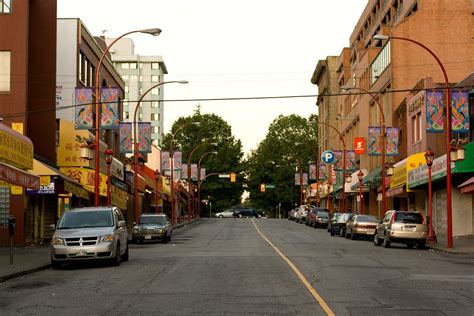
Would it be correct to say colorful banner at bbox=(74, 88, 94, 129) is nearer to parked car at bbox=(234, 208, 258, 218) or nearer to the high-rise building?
parked car at bbox=(234, 208, 258, 218)

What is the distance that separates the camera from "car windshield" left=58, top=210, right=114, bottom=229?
21.4 meters

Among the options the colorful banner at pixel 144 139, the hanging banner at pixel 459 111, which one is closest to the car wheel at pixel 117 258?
the hanging banner at pixel 459 111

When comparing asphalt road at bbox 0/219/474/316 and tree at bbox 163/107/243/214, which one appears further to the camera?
tree at bbox 163/107/243/214

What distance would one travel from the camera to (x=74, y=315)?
37.2 ft

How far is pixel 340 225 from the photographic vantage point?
4666 centimetres

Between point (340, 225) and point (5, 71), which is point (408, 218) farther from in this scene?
point (5, 71)

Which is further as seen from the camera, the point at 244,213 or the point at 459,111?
the point at 244,213

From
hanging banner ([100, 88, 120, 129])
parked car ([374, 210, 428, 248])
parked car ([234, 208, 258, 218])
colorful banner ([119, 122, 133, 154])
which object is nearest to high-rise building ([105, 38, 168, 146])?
parked car ([234, 208, 258, 218])

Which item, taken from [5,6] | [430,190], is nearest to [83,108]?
[5,6]

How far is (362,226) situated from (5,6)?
2175cm

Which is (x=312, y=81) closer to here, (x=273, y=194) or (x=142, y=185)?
(x=273, y=194)

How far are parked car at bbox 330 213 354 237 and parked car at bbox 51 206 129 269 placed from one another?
25.8m

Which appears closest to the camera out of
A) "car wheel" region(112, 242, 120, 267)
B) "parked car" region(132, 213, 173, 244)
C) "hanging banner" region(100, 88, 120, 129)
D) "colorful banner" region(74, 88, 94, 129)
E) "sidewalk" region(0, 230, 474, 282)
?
"sidewalk" region(0, 230, 474, 282)

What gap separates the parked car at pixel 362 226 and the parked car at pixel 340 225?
13.1 feet
